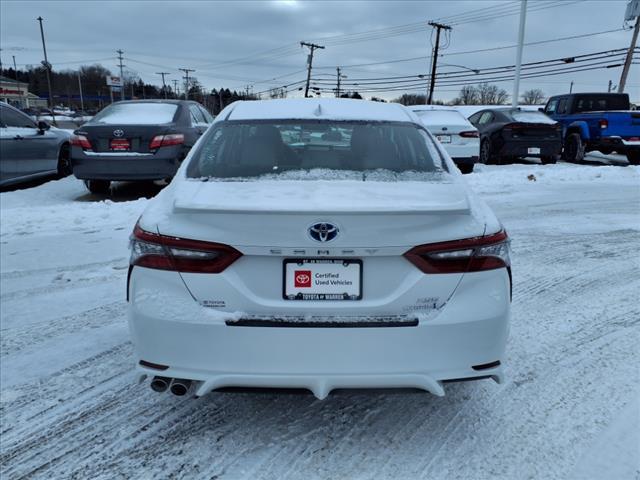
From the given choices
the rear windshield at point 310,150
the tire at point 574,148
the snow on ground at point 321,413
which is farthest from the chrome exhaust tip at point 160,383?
the tire at point 574,148

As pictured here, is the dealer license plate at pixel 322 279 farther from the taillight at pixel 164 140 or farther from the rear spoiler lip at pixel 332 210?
the taillight at pixel 164 140

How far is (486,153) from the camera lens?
48.2 feet

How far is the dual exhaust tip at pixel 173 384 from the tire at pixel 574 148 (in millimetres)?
15556

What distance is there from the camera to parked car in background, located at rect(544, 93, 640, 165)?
558 inches

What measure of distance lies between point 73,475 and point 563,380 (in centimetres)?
264

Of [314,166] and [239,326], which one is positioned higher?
[314,166]

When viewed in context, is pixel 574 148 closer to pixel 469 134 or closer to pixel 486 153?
pixel 486 153

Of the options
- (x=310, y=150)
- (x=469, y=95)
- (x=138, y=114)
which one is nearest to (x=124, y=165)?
(x=138, y=114)

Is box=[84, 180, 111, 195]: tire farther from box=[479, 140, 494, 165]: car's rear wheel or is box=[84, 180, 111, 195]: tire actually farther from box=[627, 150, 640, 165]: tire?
box=[627, 150, 640, 165]: tire

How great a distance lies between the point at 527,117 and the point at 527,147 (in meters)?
1.11

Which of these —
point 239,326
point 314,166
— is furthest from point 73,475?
point 314,166

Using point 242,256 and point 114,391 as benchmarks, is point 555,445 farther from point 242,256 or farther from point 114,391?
point 114,391

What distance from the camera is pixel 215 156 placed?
302cm

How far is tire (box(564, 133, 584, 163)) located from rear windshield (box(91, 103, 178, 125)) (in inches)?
462
